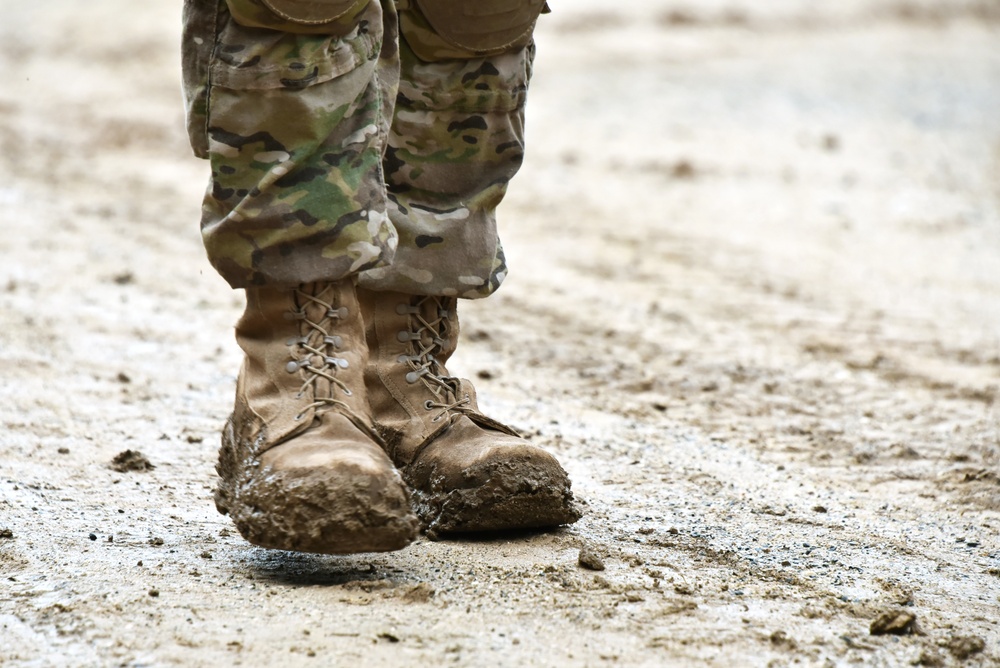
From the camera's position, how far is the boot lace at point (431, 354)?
193 cm

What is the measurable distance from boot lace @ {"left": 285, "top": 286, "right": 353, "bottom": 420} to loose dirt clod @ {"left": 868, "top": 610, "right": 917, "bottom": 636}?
763mm

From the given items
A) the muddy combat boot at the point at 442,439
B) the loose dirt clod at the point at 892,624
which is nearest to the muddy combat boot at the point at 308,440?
the muddy combat boot at the point at 442,439

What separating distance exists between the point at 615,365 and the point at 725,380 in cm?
31

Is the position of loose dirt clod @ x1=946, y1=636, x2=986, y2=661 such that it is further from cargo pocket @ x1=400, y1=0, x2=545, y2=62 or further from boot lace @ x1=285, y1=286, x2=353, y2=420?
cargo pocket @ x1=400, y1=0, x2=545, y2=62

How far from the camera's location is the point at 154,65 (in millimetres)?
10023

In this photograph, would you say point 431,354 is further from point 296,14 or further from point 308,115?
point 296,14

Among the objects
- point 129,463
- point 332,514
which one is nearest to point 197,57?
point 332,514

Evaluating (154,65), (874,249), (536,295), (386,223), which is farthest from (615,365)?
(154,65)

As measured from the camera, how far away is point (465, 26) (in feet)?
6.12

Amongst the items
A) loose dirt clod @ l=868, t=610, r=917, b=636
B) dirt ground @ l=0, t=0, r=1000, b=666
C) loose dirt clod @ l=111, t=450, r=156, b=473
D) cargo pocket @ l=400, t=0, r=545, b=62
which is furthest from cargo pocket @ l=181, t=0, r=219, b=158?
loose dirt clod @ l=868, t=610, r=917, b=636

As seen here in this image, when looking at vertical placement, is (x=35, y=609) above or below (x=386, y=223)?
below

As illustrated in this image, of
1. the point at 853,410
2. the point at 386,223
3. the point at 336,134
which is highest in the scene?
the point at 336,134

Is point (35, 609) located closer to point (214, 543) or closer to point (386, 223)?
point (214, 543)

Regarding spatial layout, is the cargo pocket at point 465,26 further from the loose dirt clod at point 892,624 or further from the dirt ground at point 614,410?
the loose dirt clod at point 892,624
